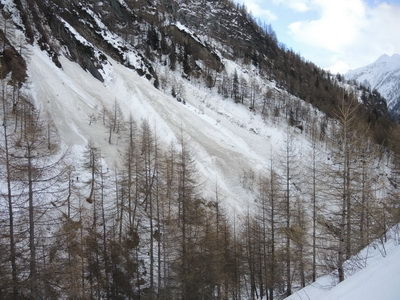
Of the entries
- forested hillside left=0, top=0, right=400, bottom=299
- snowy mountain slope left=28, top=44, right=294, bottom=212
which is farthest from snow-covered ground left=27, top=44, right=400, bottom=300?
forested hillside left=0, top=0, right=400, bottom=299

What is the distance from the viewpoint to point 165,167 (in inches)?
1293

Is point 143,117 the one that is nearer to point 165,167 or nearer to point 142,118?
point 142,118

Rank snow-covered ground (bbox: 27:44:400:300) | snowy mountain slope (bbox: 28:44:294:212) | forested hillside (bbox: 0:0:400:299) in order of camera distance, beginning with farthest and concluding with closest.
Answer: snowy mountain slope (bbox: 28:44:294:212), snow-covered ground (bbox: 27:44:400:300), forested hillside (bbox: 0:0:400:299)

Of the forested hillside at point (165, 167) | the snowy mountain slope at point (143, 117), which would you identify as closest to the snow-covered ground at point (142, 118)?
the snowy mountain slope at point (143, 117)

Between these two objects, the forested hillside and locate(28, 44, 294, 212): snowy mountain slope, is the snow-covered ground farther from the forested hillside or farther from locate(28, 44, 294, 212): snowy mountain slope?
the forested hillside

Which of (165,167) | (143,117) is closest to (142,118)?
(143,117)

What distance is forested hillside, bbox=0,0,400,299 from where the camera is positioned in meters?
11.4

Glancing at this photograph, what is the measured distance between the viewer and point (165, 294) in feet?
59.0

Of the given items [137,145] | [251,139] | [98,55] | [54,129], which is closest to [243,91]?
[251,139]

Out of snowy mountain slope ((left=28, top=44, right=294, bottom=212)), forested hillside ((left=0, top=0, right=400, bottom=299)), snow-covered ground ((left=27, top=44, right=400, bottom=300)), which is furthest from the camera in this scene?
snowy mountain slope ((left=28, top=44, right=294, bottom=212))

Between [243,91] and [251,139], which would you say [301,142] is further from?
[243,91]

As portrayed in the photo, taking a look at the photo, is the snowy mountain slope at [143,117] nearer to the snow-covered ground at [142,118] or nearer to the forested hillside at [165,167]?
the snow-covered ground at [142,118]

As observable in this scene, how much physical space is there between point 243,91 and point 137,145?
187 feet

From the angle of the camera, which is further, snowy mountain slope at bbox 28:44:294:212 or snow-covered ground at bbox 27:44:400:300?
snowy mountain slope at bbox 28:44:294:212
